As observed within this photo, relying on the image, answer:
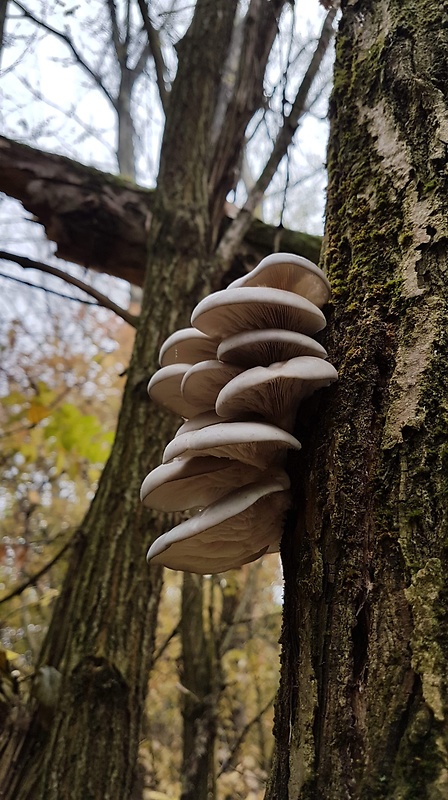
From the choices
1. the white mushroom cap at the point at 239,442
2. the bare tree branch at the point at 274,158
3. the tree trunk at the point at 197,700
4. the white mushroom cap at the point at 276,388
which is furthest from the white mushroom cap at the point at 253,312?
the tree trunk at the point at 197,700

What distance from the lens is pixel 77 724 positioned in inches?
75.8

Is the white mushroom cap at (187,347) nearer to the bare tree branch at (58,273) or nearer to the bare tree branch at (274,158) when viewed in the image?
the bare tree branch at (58,273)

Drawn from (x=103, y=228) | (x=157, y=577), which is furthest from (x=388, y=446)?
(x=103, y=228)

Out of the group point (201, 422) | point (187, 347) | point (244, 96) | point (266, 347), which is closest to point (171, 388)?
point (187, 347)

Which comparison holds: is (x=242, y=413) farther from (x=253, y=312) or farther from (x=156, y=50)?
(x=156, y=50)

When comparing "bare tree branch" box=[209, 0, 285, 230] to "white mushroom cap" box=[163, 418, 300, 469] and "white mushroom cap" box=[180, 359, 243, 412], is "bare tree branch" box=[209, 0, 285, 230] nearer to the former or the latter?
"white mushroom cap" box=[180, 359, 243, 412]

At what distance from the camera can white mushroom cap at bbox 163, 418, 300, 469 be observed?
108 centimetres

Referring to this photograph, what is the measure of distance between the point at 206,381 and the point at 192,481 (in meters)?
0.26

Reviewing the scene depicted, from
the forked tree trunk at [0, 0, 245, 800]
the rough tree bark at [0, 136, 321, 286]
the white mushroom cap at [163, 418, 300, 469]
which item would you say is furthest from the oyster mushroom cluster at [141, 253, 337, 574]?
the rough tree bark at [0, 136, 321, 286]

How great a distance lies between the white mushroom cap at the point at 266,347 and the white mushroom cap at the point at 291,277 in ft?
0.53

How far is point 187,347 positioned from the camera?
4.96ft

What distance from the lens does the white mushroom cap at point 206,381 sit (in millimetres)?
1286

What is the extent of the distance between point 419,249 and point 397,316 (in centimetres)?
16

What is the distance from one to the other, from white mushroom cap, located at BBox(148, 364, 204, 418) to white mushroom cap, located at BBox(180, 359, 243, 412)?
0.06 metres
